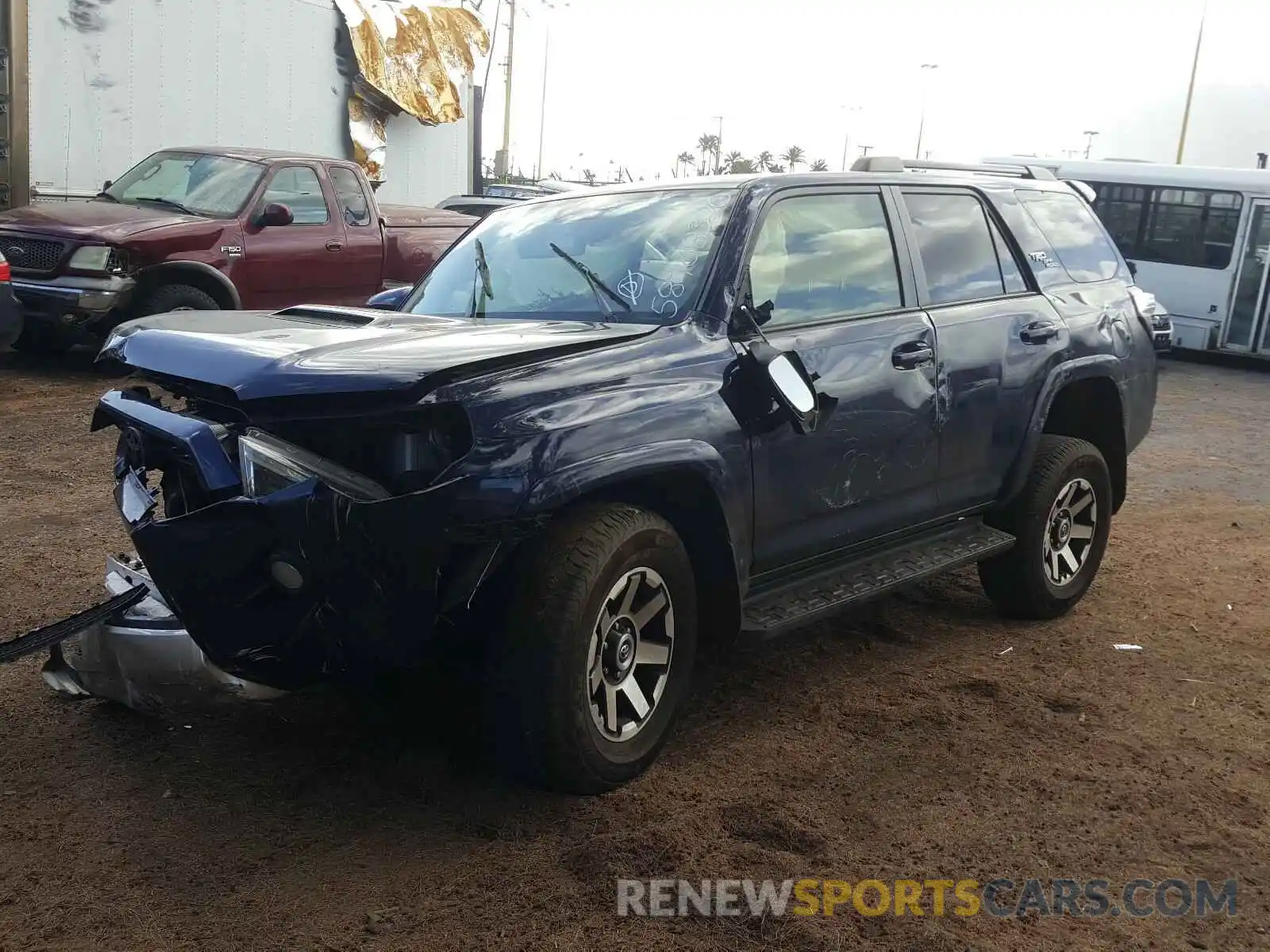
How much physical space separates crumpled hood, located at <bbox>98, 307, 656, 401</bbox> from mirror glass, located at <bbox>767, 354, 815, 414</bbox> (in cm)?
41

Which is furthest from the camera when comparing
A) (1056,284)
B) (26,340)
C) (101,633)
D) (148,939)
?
(26,340)

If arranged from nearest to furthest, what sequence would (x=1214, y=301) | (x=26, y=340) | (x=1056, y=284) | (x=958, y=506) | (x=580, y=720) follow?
1. (x=580, y=720)
2. (x=958, y=506)
3. (x=1056, y=284)
4. (x=26, y=340)
5. (x=1214, y=301)

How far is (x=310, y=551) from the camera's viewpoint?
3072 mm

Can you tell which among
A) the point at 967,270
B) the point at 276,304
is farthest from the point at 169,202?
the point at 967,270

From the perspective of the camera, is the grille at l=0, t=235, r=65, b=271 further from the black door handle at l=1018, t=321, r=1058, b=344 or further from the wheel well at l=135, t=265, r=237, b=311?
the black door handle at l=1018, t=321, r=1058, b=344

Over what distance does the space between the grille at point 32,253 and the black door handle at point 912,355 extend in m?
7.70

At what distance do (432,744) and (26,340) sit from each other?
27.2 feet

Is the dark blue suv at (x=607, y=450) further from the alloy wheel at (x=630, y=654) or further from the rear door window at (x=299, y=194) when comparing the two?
the rear door window at (x=299, y=194)

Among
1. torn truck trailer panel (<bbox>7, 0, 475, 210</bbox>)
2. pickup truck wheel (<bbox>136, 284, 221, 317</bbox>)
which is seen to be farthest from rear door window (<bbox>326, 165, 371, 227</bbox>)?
pickup truck wheel (<bbox>136, 284, 221, 317</bbox>)

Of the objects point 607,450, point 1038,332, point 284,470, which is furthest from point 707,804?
point 1038,332

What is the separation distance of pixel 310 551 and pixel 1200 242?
57.8 ft

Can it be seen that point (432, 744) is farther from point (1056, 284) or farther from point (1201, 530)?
point (1201, 530)

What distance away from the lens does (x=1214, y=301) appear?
697 inches

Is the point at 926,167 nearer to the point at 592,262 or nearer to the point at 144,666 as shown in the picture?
the point at 592,262
